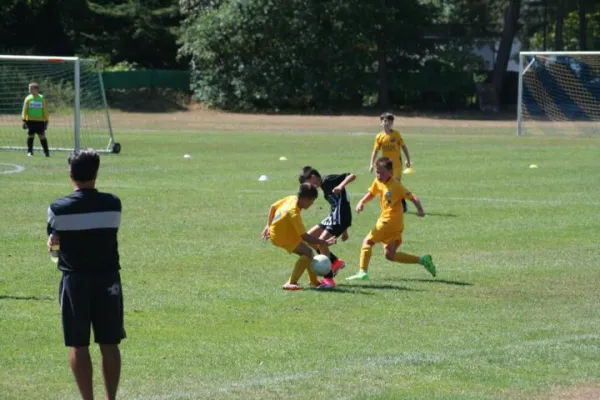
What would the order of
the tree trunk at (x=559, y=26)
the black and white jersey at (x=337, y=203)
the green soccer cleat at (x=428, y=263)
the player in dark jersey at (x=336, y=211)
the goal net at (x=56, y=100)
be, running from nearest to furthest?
the green soccer cleat at (x=428, y=263) < the player in dark jersey at (x=336, y=211) < the black and white jersey at (x=337, y=203) < the goal net at (x=56, y=100) < the tree trunk at (x=559, y=26)

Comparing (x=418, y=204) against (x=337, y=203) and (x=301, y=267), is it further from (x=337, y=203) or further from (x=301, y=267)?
(x=301, y=267)

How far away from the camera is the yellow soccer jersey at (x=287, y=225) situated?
1202 cm

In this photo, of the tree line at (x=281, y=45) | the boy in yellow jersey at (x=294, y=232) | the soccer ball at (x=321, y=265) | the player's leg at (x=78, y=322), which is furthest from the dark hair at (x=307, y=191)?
the tree line at (x=281, y=45)

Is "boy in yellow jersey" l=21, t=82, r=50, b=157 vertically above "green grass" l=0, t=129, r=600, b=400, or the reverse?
"boy in yellow jersey" l=21, t=82, r=50, b=157

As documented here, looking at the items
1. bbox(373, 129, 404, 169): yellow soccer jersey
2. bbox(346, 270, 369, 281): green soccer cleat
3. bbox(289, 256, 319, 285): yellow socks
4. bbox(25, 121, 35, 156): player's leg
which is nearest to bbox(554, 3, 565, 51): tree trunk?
bbox(25, 121, 35, 156): player's leg

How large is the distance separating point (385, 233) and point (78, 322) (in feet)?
21.4

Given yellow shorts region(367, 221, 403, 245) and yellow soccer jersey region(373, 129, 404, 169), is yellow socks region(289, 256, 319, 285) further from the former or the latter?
yellow soccer jersey region(373, 129, 404, 169)

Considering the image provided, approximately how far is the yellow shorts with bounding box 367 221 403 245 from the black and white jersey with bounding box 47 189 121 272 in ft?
20.7

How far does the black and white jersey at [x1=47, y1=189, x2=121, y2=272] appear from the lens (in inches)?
279

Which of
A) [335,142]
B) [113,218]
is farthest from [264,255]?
[335,142]

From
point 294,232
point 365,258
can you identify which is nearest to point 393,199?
point 365,258

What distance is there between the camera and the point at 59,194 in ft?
72.6

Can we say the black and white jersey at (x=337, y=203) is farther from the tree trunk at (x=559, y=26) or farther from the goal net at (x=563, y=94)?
the tree trunk at (x=559, y=26)

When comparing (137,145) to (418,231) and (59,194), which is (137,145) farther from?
(418,231)
